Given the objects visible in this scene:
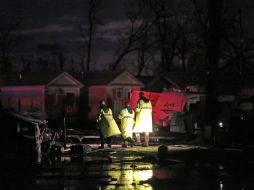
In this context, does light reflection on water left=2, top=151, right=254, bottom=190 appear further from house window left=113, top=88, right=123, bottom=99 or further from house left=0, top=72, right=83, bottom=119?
house window left=113, top=88, right=123, bottom=99

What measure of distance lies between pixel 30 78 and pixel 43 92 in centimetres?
228

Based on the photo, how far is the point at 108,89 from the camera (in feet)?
194

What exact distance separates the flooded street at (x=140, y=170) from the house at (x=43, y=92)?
34183 millimetres

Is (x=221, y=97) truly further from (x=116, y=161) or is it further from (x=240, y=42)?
(x=116, y=161)

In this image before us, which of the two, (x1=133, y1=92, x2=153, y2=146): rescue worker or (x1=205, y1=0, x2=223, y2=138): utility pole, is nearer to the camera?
(x1=133, y1=92, x2=153, y2=146): rescue worker

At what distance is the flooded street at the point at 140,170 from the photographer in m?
13.6

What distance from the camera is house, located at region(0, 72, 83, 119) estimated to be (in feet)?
184

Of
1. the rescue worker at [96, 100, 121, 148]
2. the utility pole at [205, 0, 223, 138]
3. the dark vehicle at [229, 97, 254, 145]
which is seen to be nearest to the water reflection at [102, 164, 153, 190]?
the rescue worker at [96, 100, 121, 148]

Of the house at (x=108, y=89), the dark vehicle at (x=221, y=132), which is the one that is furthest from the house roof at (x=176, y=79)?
the dark vehicle at (x=221, y=132)

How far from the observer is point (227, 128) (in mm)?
25422

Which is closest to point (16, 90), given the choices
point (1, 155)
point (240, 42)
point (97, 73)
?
point (97, 73)

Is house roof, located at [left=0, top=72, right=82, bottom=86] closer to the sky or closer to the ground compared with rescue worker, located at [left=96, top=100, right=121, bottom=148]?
closer to the sky

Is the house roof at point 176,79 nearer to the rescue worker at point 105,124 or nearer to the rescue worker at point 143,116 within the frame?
the rescue worker at point 143,116

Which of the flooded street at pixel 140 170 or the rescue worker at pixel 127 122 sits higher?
the rescue worker at pixel 127 122
